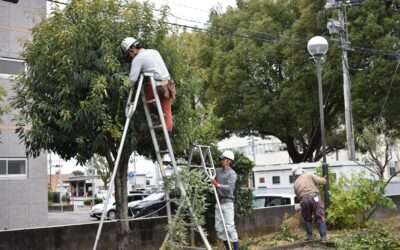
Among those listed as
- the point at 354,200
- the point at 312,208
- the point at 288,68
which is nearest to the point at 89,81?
the point at 312,208

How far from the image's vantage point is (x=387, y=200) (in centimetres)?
1279

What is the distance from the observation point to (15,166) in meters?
17.6

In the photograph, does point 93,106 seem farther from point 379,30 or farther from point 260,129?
point 260,129

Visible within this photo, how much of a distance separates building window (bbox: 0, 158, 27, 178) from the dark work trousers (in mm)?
10953

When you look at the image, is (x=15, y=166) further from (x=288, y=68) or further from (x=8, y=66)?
(x=288, y=68)

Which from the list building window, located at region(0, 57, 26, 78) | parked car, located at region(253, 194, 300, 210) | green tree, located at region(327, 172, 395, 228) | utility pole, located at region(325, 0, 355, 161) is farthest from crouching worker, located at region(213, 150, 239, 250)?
utility pole, located at region(325, 0, 355, 161)

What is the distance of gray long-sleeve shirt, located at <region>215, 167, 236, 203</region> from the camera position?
895 centimetres

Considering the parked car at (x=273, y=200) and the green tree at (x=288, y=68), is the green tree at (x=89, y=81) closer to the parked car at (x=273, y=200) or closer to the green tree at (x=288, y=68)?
the parked car at (x=273, y=200)

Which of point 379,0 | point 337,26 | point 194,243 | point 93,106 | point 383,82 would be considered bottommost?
point 194,243

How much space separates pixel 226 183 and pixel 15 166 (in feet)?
36.4

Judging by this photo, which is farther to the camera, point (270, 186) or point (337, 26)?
point (270, 186)

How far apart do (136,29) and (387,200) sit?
836 cm

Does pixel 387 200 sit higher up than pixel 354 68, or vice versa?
pixel 354 68

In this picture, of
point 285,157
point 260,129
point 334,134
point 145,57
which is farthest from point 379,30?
point 285,157
